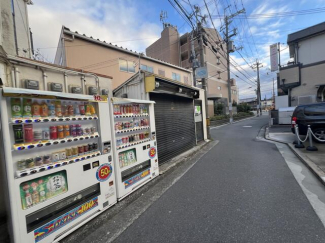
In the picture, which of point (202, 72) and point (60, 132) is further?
point (202, 72)

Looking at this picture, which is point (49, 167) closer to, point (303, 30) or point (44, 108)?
point (44, 108)

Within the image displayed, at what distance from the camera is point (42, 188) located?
230 cm

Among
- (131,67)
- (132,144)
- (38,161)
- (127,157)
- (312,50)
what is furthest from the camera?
(312,50)

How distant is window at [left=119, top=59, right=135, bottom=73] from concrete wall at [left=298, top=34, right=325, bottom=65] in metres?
15.0

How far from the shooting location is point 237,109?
34.7 metres

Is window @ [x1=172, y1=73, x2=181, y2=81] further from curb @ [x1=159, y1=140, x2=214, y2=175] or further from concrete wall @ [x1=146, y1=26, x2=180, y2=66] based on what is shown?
concrete wall @ [x1=146, y1=26, x2=180, y2=66]

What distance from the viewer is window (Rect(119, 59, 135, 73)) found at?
486 inches

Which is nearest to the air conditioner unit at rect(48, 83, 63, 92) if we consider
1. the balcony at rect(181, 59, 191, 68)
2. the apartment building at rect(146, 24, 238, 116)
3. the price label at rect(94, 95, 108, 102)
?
the price label at rect(94, 95, 108, 102)

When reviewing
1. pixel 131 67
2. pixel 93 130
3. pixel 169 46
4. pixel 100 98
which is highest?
pixel 169 46

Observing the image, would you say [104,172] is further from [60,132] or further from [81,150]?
[60,132]

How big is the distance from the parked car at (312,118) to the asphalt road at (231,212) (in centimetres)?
422

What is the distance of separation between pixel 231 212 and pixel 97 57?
11.4 meters

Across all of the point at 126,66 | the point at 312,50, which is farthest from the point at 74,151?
the point at 312,50

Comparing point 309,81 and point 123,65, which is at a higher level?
point 123,65
